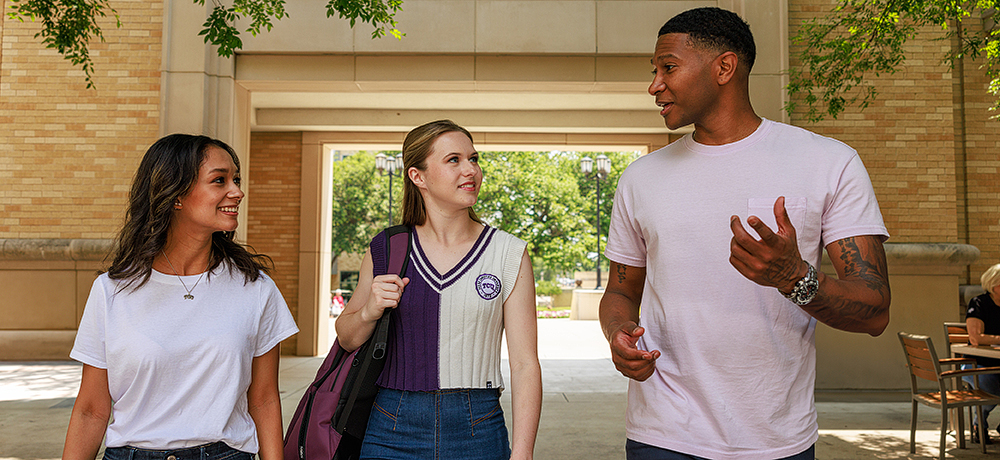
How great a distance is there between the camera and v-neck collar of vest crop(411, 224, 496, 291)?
265 cm

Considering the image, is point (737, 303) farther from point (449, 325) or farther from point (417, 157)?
point (417, 157)

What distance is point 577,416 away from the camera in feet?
26.5

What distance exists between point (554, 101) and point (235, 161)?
10.2 m

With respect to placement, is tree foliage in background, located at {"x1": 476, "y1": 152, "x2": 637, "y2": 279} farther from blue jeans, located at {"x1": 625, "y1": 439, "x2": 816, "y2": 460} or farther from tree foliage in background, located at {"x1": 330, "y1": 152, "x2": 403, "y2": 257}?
blue jeans, located at {"x1": 625, "y1": 439, "x2": 816, "y2": 460}

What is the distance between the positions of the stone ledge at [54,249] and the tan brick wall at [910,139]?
35.5 ft

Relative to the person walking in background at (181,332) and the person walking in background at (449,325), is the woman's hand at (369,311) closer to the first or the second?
the person walking in background at (449,325)

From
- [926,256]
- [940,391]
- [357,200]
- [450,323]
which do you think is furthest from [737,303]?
[357,200]

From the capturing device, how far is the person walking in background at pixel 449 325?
2500 mm

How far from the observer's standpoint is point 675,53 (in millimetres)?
2256

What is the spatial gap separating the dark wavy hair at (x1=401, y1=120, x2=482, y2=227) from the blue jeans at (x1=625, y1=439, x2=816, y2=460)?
1.11 m

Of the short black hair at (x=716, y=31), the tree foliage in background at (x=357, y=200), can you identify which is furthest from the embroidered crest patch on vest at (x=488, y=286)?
the tree foliage in background at (x=357, y=200)

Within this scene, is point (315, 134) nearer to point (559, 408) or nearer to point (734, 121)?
point (559, 408)

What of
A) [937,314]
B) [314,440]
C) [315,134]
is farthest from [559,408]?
[315,134]

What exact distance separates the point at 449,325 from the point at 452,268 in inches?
8.8
